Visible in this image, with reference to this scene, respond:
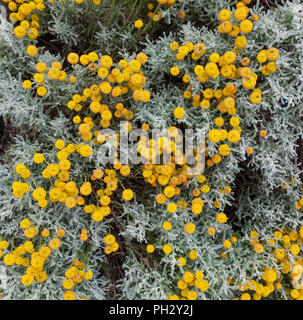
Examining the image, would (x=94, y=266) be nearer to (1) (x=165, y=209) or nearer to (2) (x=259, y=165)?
(1) (x=165, y=209)

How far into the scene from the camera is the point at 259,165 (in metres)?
2.07

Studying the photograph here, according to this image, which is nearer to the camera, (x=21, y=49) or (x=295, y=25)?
(x=295, y=25)

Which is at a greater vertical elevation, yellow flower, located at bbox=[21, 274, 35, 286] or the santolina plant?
the santolina plant

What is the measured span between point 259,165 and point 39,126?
1.41 metres

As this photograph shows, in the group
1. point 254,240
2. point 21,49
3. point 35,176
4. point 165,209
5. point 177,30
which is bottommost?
point 254,240

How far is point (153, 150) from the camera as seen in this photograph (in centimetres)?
176

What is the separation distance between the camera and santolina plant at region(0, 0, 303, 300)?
1822 millimetres

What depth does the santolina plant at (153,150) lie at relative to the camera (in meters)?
1.82

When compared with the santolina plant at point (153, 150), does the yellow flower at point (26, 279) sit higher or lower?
lower

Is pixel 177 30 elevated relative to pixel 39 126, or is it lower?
elevated

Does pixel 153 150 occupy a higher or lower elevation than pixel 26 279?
higher

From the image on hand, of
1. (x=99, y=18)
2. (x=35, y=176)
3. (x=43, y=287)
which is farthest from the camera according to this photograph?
(x=99, y=18)

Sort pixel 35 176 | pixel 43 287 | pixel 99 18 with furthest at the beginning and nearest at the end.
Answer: pixel 99 18
pixel 35 176
pixel 43 287
